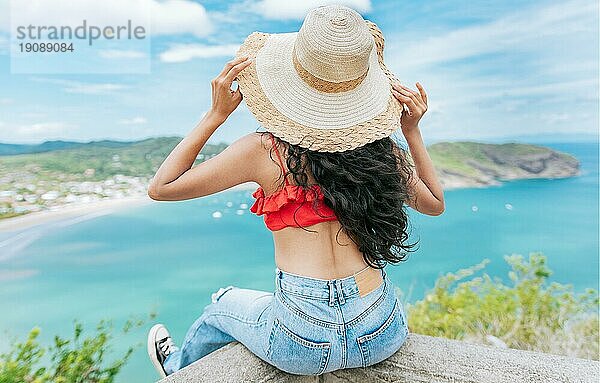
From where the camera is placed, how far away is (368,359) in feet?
4.39

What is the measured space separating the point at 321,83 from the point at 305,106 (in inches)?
2.2

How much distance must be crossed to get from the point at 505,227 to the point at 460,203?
37cm

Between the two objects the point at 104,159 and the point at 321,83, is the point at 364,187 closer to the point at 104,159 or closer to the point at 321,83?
the point at 321,83

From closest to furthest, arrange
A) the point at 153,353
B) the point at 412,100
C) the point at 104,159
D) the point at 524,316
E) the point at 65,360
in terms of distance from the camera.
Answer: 1. the point at 412,100
2. the point at 153,353
3. the point at 65,360
4. the point at 524,316
5. the point at 104,159

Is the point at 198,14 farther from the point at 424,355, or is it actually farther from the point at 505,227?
the point at 424,355

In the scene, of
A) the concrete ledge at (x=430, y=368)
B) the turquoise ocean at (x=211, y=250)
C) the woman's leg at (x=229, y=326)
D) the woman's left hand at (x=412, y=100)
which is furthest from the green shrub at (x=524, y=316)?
the woman's left hand at (x=412, y=100)

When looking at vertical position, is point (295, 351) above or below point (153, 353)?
above

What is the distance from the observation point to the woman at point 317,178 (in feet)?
Answer: 4.12

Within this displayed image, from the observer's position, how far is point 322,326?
127 centimetres

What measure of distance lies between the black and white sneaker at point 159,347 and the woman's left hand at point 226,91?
667 millimetres

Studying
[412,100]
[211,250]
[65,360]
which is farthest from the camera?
[211,250]

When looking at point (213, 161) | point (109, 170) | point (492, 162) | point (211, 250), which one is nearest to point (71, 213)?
point (109, 170)

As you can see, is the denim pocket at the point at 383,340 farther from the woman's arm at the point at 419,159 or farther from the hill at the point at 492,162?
the hill at the point at 492,162

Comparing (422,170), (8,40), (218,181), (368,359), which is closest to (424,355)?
(368,359)
